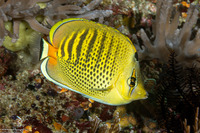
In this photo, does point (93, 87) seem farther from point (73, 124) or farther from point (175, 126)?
point (175, 126)

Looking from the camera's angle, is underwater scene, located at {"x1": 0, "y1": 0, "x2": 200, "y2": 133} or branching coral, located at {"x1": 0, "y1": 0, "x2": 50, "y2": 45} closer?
underwater scene, located at {"x1": 0, "y1": 0, "x2": 200, "y2": 133}

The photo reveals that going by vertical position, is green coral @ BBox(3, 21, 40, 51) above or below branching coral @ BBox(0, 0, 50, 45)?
below

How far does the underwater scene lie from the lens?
1385mm

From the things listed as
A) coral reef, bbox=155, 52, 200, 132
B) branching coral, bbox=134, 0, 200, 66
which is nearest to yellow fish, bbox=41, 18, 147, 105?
coral reef, bbox=155, 52, 200, 132

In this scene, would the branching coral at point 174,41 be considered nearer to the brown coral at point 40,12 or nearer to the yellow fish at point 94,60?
the brown coral at point 40,12

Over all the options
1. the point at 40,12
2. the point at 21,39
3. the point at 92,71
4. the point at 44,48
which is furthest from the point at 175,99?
the point at 21,39

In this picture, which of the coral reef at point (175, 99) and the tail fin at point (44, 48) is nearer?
the tail fin at point (44, 48)

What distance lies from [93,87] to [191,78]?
1375 millimetres

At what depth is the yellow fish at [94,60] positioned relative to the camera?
136cm

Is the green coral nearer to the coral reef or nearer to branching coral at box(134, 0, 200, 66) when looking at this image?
branching coral at box(134, 0, 200, 66)

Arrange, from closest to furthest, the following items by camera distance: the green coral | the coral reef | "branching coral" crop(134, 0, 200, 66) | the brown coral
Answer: the coral reef < the brown coral < the green coral < "branching coral" crop(134, 0, 200, 66)

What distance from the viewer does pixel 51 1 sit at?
2398 millimetres

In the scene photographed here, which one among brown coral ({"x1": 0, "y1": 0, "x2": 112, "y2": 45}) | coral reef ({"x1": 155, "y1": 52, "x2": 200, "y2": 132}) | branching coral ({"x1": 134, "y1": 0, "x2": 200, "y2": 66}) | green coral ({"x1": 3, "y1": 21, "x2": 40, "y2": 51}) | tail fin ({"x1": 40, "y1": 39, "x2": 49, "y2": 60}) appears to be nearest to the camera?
tail fin ({"x1": 40, "y1": 39, "x2": 49, "y2": 60})

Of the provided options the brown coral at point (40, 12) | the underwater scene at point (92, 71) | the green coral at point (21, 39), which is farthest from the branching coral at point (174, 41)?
the green coral at point (21, 39)
